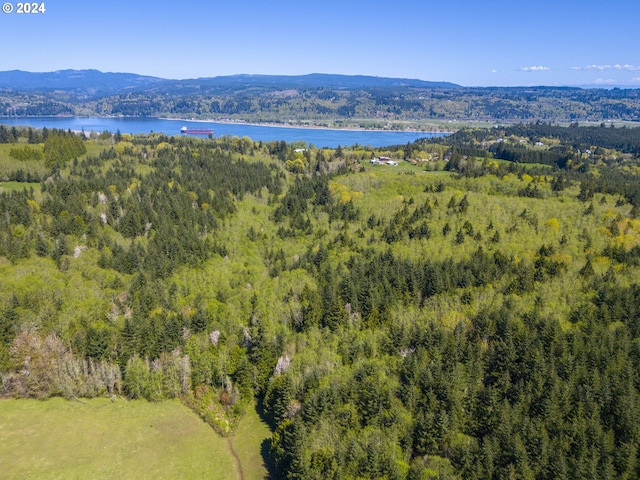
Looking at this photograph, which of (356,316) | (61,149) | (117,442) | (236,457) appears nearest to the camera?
(236,457)

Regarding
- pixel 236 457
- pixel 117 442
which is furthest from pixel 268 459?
pixel 117 442

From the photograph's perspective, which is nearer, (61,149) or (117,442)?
(117,442)

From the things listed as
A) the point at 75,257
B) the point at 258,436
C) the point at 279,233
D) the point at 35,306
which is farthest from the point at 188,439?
the point at 279,233

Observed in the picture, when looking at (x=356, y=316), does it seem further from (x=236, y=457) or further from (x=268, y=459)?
(x=236, y=457)

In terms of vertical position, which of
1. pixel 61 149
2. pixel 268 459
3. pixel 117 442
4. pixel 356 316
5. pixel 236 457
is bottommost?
pixel 268 459

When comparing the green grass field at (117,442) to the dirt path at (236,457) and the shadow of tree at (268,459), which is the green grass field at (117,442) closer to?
the dirt path at (236,457)

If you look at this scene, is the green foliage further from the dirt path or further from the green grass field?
the dirt path

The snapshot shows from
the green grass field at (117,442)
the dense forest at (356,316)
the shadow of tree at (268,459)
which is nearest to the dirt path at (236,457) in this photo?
the green grass field at (117,442)

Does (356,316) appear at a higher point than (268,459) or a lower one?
higher
